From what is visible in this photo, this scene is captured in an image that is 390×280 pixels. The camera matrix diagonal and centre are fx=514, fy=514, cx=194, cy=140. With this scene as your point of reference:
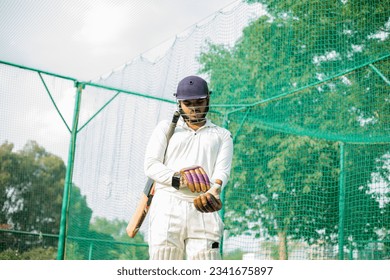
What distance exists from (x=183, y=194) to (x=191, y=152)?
240mm

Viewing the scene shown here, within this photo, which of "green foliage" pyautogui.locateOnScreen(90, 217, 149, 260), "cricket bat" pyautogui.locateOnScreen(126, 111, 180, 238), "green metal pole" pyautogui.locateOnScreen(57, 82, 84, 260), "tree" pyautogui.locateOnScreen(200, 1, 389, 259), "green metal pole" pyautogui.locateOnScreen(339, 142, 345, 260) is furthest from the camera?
"green foliage" pyautogui.locateOnScreen(90, 217, 149, 260)

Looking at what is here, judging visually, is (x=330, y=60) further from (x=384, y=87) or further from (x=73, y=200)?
(x=73, y=200)

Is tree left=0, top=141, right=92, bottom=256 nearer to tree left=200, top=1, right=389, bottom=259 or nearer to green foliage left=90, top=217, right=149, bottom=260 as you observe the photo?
green foliage left=90, top=217, right=149, bottom=260

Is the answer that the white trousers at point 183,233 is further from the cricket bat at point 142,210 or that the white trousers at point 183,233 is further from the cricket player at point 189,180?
the cricket bat at point 142,210

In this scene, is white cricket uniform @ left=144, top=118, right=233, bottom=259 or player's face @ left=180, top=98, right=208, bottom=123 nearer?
white cricket uniform @ left=144, top=118, right=233, bottom=259

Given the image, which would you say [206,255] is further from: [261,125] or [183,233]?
[261,125]

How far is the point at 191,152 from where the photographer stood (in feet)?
8.87

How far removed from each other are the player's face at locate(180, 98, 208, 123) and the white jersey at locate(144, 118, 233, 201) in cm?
6

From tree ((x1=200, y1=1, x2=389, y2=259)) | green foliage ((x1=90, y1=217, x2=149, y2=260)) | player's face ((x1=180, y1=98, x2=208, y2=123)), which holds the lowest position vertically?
green foliage ((x1=90, y1=217, x2=149, y2=260))

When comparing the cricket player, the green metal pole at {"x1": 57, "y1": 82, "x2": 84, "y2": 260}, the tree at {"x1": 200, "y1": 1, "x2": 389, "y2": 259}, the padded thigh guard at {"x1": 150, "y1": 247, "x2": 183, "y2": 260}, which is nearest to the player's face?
the cricket player

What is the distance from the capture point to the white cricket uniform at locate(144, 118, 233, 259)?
99.0 inches

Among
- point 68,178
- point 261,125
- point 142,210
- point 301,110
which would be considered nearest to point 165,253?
point 142,210

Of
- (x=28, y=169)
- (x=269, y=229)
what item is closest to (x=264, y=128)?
(x=269, y=229)
